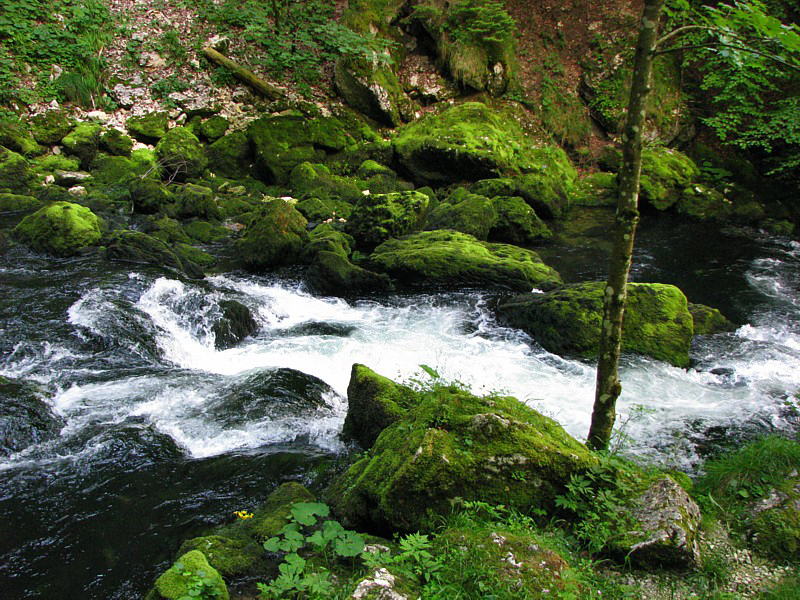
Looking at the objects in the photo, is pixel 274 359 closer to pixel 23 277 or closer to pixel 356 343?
pixel 356 343

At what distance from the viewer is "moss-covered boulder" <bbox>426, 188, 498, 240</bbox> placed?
11.7 metres

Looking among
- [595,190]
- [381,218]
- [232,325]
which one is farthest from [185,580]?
[595,190]

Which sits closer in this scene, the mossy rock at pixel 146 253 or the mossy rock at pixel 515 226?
the mossy rock at pixel 146 253

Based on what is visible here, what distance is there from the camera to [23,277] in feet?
27.6

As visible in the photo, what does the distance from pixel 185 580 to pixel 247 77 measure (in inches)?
648

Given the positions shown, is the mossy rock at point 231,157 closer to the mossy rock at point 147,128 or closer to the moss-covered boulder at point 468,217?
the mossy rock at point 147,128

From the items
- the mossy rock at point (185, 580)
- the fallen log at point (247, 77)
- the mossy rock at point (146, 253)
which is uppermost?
the fallen log at point (247, 77)

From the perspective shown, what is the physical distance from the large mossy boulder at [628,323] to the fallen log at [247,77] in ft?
41.0

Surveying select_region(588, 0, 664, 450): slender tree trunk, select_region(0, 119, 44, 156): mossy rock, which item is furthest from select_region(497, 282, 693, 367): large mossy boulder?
select_region(0, 119, 44, 156): mossy rock

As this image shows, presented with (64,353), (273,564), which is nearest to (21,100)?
(64,353)

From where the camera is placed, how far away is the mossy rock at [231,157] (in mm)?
14766

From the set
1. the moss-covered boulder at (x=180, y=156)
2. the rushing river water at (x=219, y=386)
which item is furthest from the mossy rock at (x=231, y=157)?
the rushing river water at (x=219, y=386)

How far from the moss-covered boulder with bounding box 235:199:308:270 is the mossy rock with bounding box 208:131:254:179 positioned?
482cm

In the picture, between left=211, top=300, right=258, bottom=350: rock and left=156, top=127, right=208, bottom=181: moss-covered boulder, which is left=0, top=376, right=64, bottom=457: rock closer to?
left=211, top=300, right=258, bottom=350: rock
